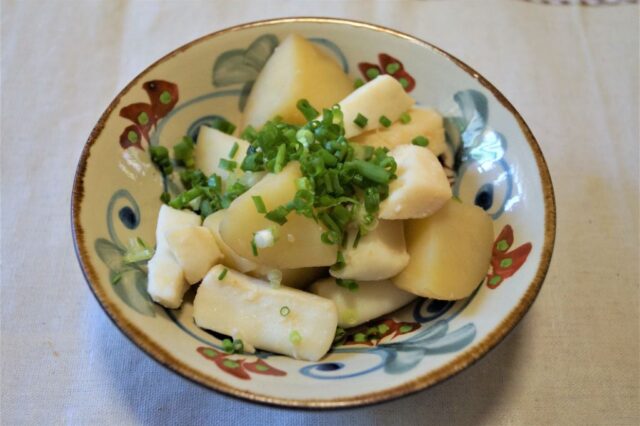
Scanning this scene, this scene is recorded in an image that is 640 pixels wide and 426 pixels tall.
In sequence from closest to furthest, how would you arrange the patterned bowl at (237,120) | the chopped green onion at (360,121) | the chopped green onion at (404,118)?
the patterned bowl at (237,120)
the chopped green onion at (360,121)
the chopped green onion at (404,118)

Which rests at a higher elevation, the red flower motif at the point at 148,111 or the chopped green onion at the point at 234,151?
the red flower motif at the point at 148,111

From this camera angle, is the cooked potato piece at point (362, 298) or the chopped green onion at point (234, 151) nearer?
the cooked potato piece at point (362, 298)

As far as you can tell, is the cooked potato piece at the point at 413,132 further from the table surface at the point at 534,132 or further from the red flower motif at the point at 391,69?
the table surface at the point at 534,132

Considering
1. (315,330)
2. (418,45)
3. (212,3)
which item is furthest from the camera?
(212,3)

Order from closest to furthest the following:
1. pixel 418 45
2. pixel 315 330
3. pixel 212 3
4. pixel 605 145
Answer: pixel 315 330 → pixel 418 45 → pixel 605 145 → pixel 212 3

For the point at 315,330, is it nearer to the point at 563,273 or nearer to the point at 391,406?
the point at 391,406

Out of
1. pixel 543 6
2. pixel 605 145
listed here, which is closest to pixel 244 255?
pixel 605 145

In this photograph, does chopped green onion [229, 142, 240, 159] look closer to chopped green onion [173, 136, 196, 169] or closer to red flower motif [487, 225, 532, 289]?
chopped green onion [173, 136, 196, 169]

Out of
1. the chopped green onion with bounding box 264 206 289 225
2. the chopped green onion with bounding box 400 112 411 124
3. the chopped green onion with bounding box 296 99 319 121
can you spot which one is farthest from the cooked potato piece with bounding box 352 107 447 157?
the chopped green onion with bounding box 264 206 289 225

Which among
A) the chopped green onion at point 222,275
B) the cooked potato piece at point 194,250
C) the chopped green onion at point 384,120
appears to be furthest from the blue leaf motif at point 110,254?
the chopped green onion at point 384,120
